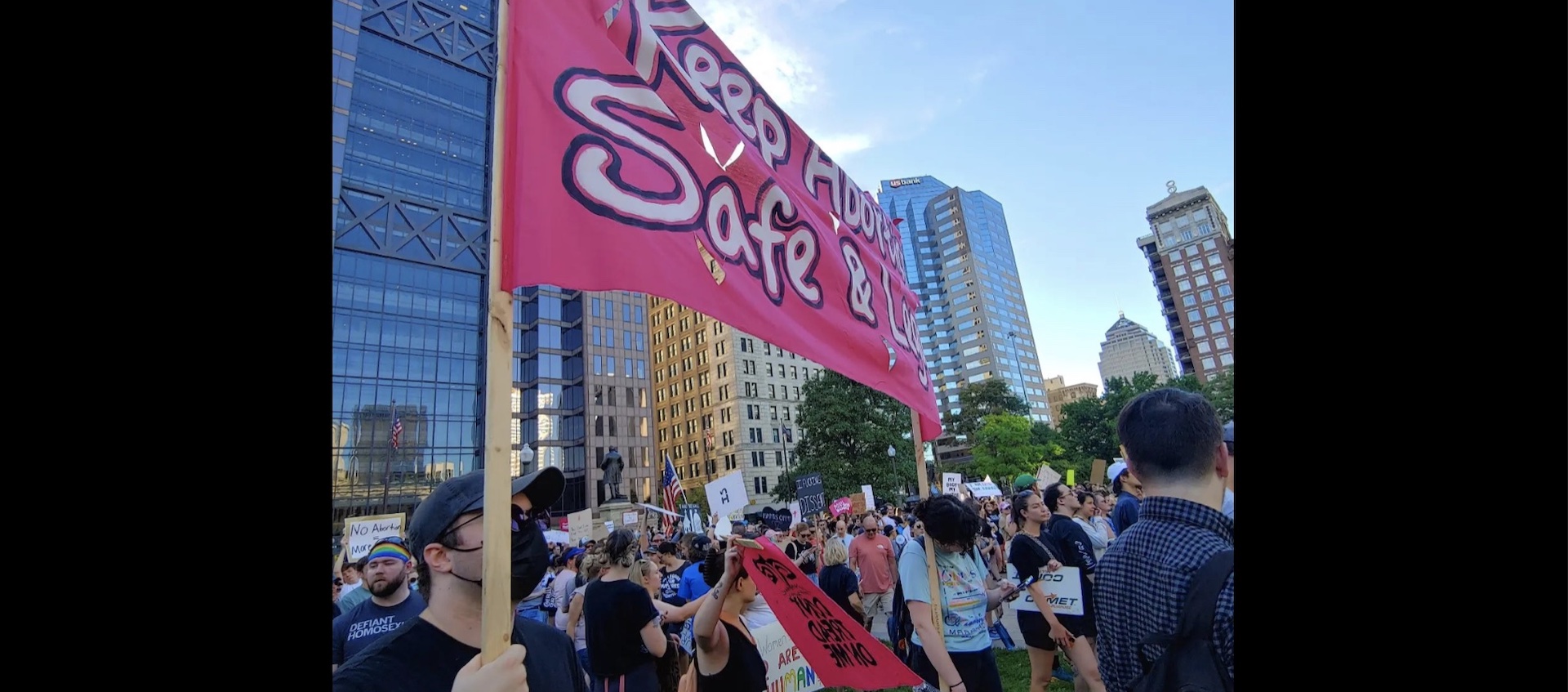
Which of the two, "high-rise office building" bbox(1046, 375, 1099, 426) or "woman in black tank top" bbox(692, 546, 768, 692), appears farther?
"high-rise office building" bbox(1046, 375, 1099, 426)

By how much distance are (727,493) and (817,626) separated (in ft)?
29.0

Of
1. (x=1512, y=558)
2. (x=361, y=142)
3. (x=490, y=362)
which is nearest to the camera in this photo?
(x=1512, y=558)

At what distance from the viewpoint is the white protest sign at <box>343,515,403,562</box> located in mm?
12195

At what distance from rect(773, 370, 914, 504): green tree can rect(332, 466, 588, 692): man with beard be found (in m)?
46.0

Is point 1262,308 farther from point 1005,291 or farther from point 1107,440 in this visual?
point 1005,291

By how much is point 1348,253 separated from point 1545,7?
33cm

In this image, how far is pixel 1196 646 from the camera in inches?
74.0

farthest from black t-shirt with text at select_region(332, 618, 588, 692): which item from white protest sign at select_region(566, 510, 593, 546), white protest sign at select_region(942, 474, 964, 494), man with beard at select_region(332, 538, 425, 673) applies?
white protest sign at select_region(942, 474, 964, 494)

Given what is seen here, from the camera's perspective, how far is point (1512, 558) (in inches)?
31.1

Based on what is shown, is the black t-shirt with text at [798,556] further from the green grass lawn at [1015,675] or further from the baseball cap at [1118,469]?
the baseball cap at [1118,469]

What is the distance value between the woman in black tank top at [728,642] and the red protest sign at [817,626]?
1.44ft

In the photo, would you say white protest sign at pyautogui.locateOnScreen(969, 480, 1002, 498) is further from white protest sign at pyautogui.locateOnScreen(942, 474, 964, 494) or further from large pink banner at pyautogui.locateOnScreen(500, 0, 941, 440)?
large pink banner at pyautogui.locateOnScreen(500, 0, 941, 440)
